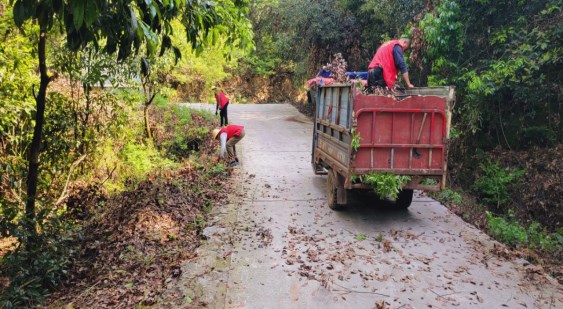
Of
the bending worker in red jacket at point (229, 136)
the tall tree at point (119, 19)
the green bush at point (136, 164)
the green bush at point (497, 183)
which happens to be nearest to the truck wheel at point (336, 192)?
the tall tree at point (119, 19)

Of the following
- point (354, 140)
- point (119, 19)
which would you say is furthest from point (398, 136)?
point (119, 19)

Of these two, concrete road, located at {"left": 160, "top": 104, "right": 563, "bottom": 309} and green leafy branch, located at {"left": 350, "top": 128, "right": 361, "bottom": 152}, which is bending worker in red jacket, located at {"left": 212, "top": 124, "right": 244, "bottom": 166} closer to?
concrete road, located at {"left": 160, "top": 104, "right": 563, "bottom": 309}

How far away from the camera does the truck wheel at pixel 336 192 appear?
22.1 ft

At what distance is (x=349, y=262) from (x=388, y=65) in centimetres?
363

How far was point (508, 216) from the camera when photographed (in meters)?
8.36

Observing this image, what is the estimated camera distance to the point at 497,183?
9039 millimetres

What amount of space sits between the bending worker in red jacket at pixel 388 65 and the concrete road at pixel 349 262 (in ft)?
6.94

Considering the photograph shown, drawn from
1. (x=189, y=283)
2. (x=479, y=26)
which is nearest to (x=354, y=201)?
(x=189, y=283)

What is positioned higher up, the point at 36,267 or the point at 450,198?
the point at 450,198

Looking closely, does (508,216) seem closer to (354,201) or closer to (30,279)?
(354,201)

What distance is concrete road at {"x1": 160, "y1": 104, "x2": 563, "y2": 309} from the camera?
4395mm

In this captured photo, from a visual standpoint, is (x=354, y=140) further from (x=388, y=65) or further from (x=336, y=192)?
(x=388, y=65)

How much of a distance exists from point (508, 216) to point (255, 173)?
17.3ft

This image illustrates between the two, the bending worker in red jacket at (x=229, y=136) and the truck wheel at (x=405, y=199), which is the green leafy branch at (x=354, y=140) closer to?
the truck wheel at (x=405, y=199)
